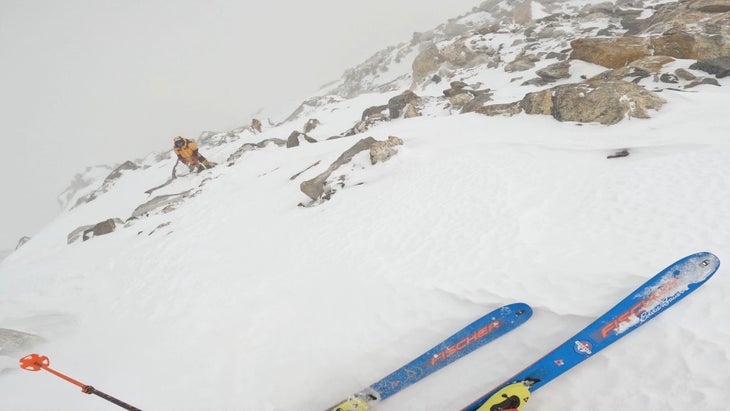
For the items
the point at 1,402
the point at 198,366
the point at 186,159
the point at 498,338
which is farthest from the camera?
the point at 186,159

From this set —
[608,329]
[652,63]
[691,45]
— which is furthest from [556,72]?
[608,329]

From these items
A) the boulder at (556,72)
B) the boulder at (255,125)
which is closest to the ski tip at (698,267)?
the boulder at (556,72)

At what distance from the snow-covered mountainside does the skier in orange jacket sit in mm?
6268

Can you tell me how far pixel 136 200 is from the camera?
21.1 meters

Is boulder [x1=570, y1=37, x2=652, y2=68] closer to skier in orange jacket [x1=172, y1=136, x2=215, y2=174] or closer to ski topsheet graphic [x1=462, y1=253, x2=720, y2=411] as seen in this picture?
ski topsheet graphic [x1=462, y1=253, x2=720, y2=411]

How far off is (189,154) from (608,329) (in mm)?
21938

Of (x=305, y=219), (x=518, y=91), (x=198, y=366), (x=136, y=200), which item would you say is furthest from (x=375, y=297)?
(x=136, y=200)

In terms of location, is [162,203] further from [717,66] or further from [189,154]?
[717,66]

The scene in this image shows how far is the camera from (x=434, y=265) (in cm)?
588

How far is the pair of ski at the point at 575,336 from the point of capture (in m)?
3.52

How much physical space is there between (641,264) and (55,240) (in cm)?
2605

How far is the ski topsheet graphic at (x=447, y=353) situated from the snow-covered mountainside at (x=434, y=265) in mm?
146

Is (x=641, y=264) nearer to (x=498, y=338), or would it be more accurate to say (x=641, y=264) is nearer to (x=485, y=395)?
(x=498, y=338)

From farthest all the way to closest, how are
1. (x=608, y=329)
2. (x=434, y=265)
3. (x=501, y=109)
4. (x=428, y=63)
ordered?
1. (x=428, y=63)
2. (x=501, y=109)
3. (x=434, y=265)
4. (x=608, y=329)
